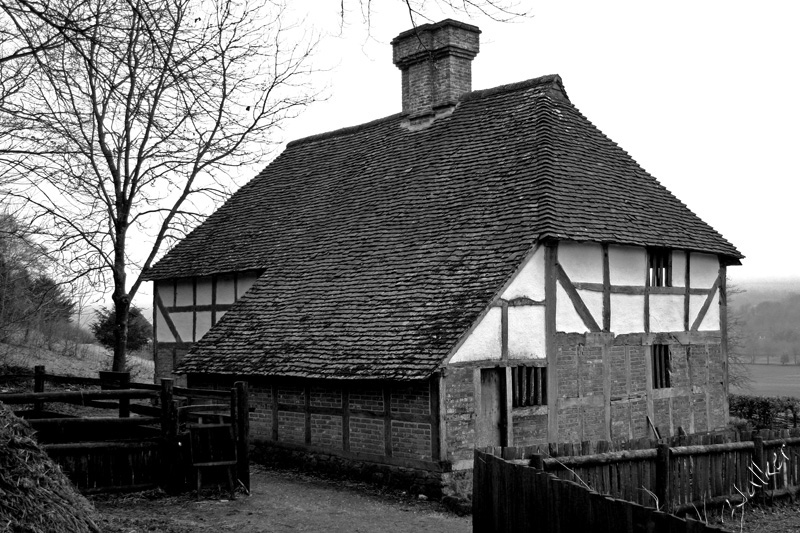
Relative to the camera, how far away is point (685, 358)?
1747 centimetres

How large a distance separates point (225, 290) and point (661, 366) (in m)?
10.3

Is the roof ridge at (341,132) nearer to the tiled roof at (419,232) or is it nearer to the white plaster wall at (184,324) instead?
the tiled roof at (419,232)

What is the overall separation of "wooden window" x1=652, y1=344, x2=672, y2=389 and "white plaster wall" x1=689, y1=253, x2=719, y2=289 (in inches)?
65.8

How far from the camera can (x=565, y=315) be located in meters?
15.1

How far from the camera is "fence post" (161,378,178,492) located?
11.5 m

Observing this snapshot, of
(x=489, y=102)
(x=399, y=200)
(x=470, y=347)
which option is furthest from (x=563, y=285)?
(x=489, y=102)

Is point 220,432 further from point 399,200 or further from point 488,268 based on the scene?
point 399,200

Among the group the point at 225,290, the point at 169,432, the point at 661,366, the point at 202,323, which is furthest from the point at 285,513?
the point at 202,323

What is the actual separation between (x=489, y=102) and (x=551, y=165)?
4008 millimetres

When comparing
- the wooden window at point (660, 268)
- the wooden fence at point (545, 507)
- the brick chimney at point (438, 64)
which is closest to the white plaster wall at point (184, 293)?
the brick chimney at point (438, 64)

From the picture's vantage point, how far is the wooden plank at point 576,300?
49.5 ft

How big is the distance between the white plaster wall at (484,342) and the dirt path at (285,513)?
234 cm

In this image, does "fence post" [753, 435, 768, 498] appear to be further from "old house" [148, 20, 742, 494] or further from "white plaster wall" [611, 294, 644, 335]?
"white plaster wall" [611, 294, 644, 335]

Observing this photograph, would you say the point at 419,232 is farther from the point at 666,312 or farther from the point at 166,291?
the point at 166,291
